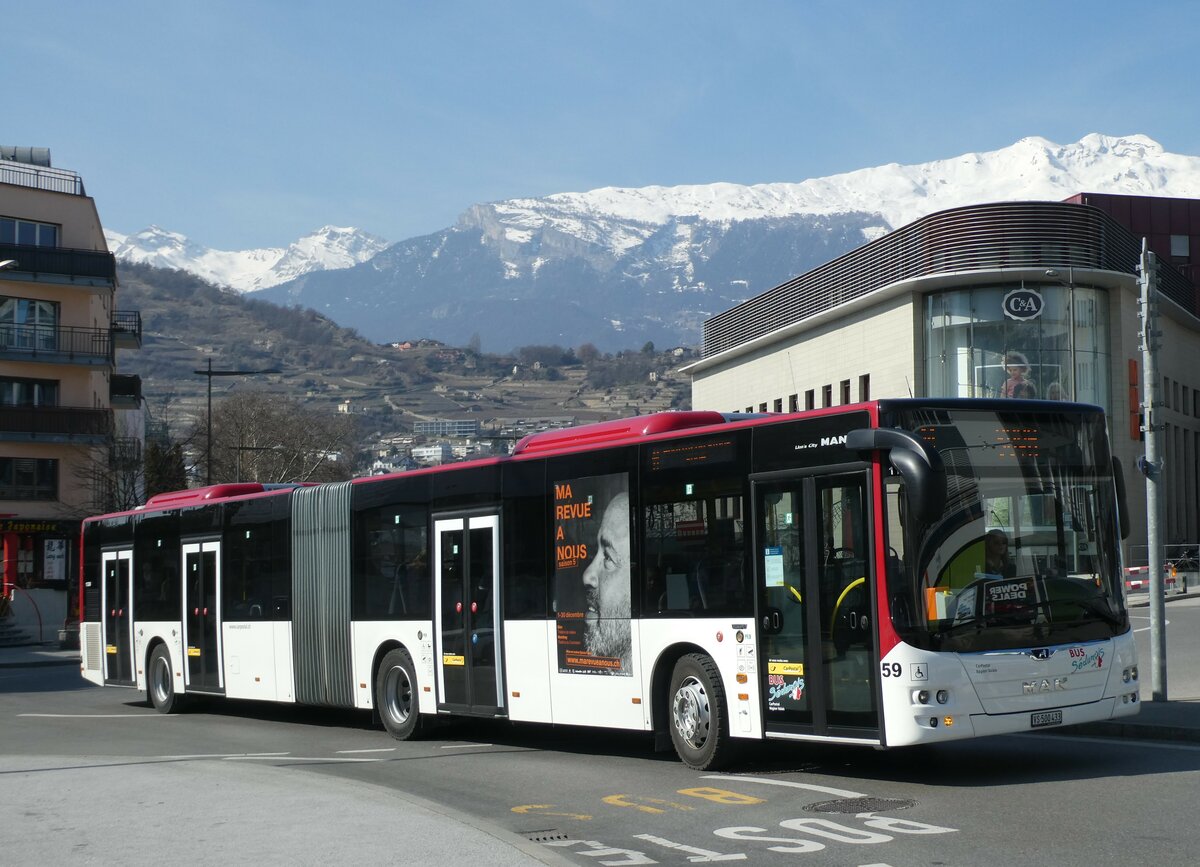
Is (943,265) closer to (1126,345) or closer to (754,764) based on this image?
(1126,345)

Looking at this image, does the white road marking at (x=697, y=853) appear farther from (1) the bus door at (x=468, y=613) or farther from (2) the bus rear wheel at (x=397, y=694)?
(2) the bus rear wheel at (x=397, y=694)

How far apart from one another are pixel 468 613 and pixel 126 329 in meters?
57.4

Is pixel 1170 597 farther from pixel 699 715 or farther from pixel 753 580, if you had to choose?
pixel 753 580

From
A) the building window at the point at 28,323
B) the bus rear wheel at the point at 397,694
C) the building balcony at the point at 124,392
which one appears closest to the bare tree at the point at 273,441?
the building balcony at the point at 124,392

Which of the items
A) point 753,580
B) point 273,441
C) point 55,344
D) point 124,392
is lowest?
point 753,580

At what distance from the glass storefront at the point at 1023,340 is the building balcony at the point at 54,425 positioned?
32547 millimetres

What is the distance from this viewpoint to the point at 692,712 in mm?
13016

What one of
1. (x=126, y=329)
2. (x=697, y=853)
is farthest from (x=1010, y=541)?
(x=126, y=329)

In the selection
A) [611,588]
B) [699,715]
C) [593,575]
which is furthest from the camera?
[593,575]

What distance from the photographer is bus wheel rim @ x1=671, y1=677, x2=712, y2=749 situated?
42.3 ft

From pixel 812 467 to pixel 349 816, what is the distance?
14.5ft

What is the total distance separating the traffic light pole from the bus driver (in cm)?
579

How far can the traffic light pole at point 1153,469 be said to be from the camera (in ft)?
52.4

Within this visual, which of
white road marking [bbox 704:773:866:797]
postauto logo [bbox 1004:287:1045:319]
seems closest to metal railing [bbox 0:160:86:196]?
postauto logo [bbox 1004:287:1045:319]
